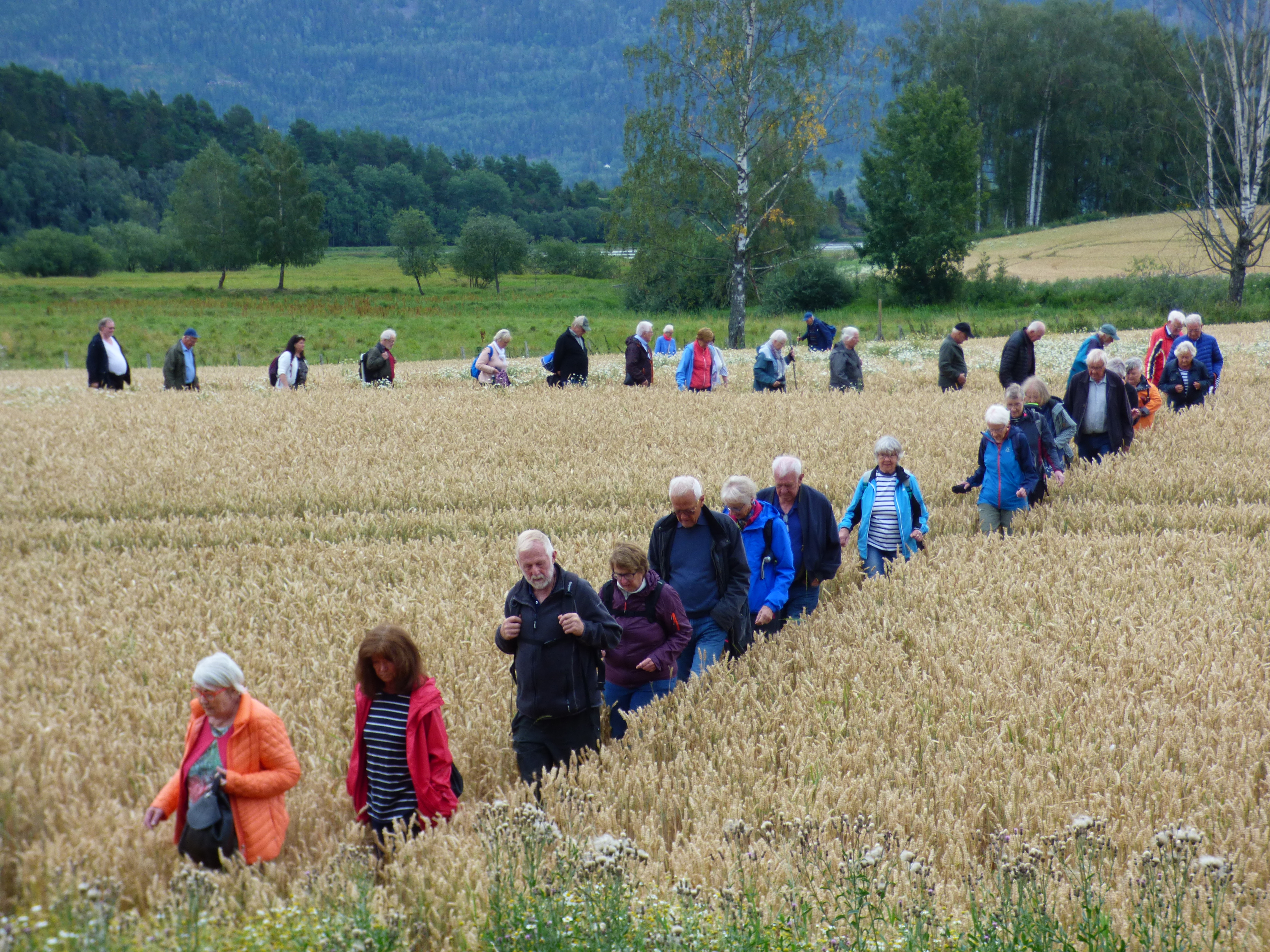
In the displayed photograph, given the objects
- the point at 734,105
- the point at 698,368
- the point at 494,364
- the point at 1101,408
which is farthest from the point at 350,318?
the point at 1101,408

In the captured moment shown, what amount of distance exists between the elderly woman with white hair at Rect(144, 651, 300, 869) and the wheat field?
0.19 meters

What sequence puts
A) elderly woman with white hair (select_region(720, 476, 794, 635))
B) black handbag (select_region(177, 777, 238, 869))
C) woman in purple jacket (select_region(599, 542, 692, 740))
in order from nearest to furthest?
black handbag (select_region(177, 777, 238, 869)) → woman in purple jacket (select_region(599, 542, 692, 740)) → elderly woman with white hair (select_region(720, 476, 794, 635))

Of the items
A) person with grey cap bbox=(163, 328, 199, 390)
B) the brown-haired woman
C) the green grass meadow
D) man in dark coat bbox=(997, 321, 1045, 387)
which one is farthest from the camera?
the green grass meadow

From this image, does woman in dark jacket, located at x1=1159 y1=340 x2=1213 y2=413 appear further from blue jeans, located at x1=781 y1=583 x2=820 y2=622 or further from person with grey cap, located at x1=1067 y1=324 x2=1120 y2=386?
blue jeans, located at x1=781 y1=583 x2=820 y2=622

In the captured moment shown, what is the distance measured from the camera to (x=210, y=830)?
3.93 m

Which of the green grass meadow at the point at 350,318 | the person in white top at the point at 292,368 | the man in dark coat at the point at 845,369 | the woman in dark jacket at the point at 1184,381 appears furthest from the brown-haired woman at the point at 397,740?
the green grass meadow at the point at 350,318

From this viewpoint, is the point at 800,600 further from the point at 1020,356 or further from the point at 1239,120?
the point at 1239,120

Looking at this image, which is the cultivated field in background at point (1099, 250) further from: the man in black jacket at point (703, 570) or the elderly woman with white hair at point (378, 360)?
the man in black jacket at point (703, 570)

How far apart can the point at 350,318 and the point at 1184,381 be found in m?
46.0

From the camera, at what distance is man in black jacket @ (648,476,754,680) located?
248 inches

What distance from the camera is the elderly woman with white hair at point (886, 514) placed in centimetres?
818

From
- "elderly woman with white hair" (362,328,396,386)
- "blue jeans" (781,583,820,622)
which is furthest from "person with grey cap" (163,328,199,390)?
"blue jeans" (781,583,820,622)

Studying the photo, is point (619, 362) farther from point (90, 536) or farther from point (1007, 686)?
point (1007, 686)

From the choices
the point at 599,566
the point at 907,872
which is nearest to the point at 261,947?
the point at 907,872
